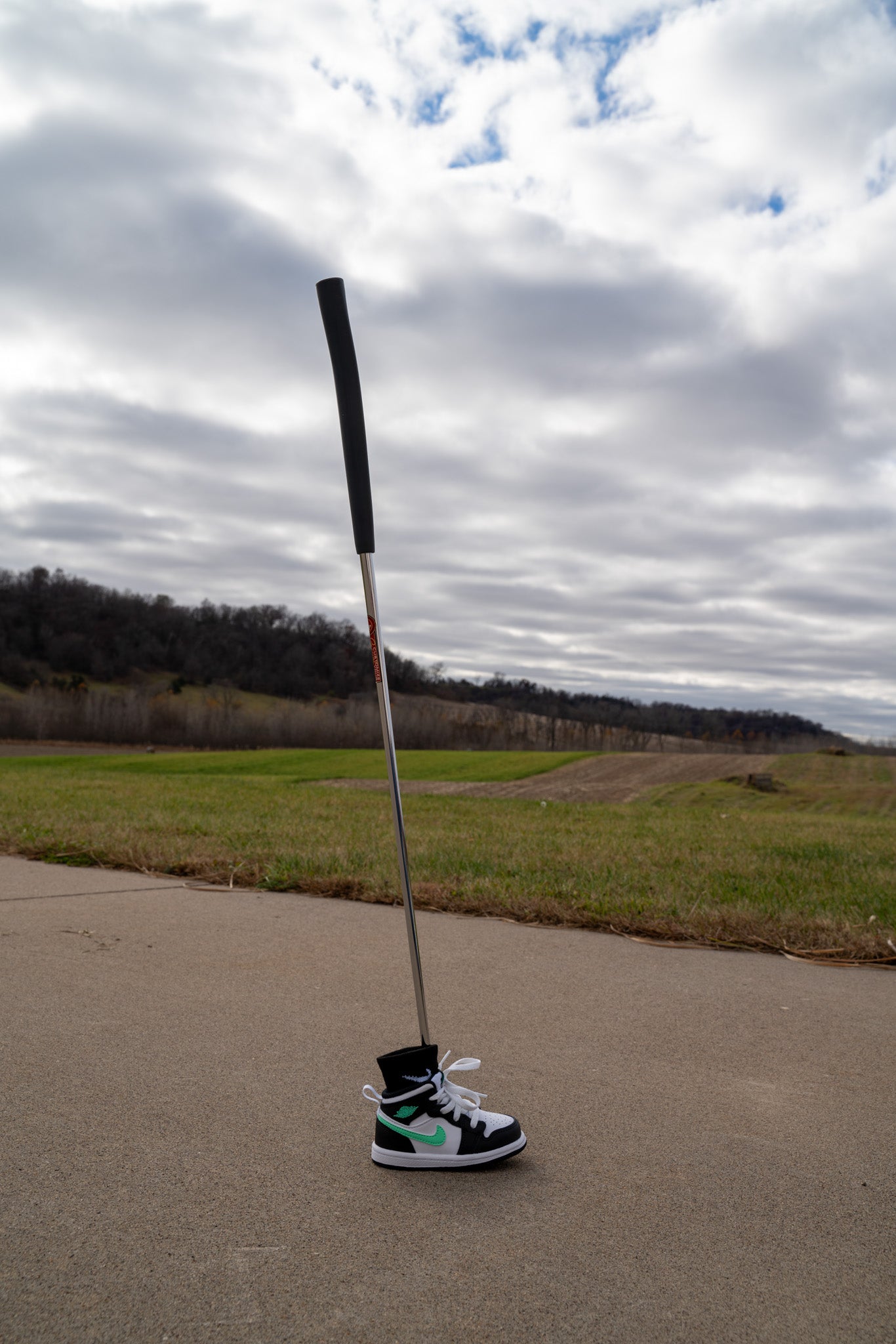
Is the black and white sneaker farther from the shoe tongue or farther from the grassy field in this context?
the grassy field

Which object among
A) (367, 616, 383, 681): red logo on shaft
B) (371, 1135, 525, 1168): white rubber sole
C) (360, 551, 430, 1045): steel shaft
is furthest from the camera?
(367, 616, 383, 681): red logo on shaft

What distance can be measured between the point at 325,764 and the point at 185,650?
233 feet

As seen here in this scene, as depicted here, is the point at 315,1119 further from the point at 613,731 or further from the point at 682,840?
the point at 613,731

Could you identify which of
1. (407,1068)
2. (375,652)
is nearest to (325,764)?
(375,652)

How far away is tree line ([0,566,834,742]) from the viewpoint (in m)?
104

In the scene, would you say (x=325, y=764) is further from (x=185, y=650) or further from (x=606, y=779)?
(x=185, y=650)

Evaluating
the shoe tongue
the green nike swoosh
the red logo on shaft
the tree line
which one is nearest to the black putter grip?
the red logo on shaft

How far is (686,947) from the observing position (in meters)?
4.62

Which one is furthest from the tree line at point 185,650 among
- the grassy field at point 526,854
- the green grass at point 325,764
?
the grassy field at point 526,854

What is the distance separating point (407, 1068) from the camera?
2.38 metres

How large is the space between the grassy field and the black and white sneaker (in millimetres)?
2672

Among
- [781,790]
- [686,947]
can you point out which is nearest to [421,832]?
[686,947]

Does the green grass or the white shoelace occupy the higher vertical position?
the white shoelace

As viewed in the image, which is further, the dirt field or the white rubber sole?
the dirt field
